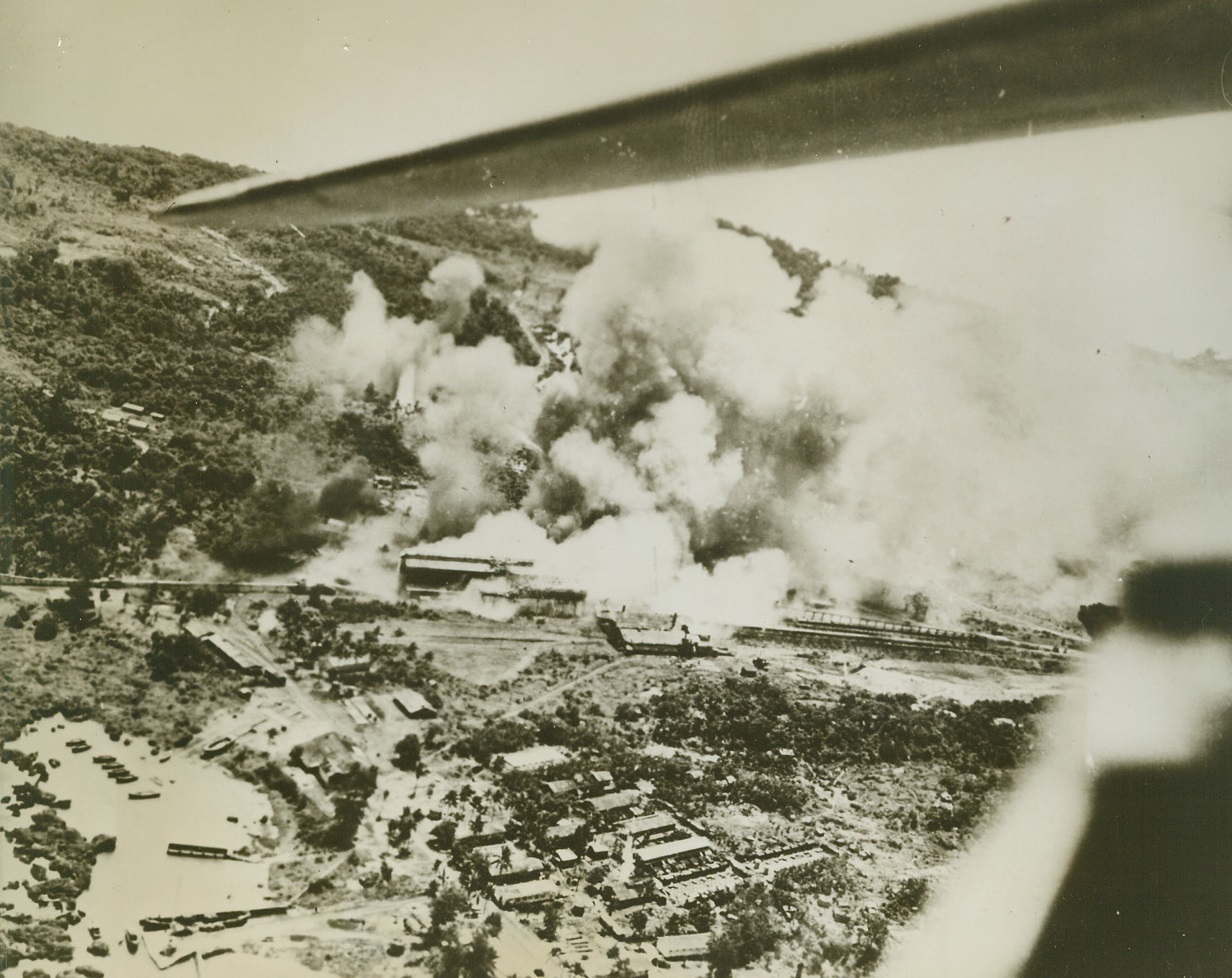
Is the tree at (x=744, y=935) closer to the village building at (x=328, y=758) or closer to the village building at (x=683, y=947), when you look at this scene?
the village building at (x=683, y=947)

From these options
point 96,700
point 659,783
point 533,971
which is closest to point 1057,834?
point 659,783

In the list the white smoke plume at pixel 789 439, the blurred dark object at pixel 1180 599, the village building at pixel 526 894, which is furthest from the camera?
the blurred dark object at pixel 1180 599

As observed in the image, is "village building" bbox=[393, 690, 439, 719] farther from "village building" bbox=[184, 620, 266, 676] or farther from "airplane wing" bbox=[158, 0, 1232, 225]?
"airplane wing" bbox=[158, 0, 1232, 225]

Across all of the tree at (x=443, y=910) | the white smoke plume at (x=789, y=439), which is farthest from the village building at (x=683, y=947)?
the white smoke plume at (x=789, y=439)

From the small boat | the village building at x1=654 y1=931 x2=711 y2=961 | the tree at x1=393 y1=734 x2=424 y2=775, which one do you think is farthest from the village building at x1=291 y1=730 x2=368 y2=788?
the village building at x1=654 y1=931 x2=711 y2=961

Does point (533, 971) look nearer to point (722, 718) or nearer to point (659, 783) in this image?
point (659, 783)

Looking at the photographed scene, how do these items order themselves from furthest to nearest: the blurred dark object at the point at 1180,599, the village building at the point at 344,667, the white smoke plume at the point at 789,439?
the blurred dark object at the point at 1180,599 → the white smoke plume at the point at 789,439 → the village building at the point at 344,667
